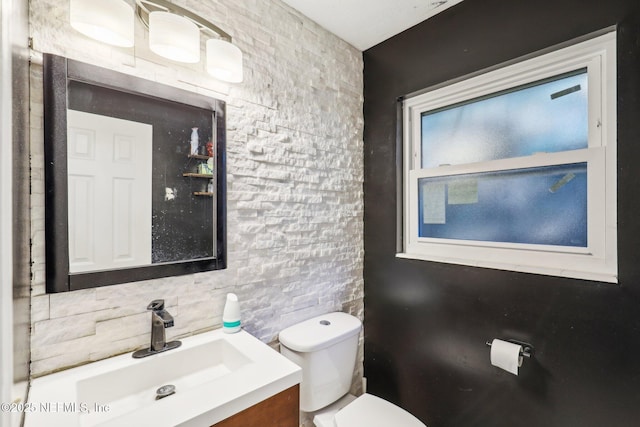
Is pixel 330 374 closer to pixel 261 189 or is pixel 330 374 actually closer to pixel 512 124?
pixel 261 189

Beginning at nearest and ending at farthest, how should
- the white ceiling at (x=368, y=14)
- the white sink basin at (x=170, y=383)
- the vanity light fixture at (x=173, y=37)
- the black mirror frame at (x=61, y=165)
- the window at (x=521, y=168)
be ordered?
the white sink basin at (x=170, y=383) < the black mirror frame at (x=61, y=165) < the vanity light fixture at (x=173, y=37) < the window at (x=521, y=168) < the white ceiling at (x=368, y=14)

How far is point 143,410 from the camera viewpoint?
72cm

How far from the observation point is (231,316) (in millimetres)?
1182

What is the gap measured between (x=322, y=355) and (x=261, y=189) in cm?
84

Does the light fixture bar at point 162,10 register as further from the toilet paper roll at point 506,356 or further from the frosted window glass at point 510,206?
the toilet paper roll at point 506,356

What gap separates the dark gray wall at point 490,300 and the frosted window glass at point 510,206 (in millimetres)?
165

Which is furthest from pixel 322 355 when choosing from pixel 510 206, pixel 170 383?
A: pixel 510 206

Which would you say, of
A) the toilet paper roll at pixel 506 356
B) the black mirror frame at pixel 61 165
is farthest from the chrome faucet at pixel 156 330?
the toilet paper roll at pixel 506 356

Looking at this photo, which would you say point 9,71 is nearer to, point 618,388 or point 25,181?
point 25,181

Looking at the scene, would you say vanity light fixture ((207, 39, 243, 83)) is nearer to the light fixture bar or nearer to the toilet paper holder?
the light fixture bar

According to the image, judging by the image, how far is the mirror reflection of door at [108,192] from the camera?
0.92 m

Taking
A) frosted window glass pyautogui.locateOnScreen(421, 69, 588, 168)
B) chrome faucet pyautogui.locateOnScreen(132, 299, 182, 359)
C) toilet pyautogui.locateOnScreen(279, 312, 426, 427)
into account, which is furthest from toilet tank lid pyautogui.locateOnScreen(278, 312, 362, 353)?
frosted window glass pyautogui.locateOnScreen(421, 69, 588, 168)

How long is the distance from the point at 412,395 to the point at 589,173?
141cm

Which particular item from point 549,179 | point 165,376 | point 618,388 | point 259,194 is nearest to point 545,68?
point 549,179
